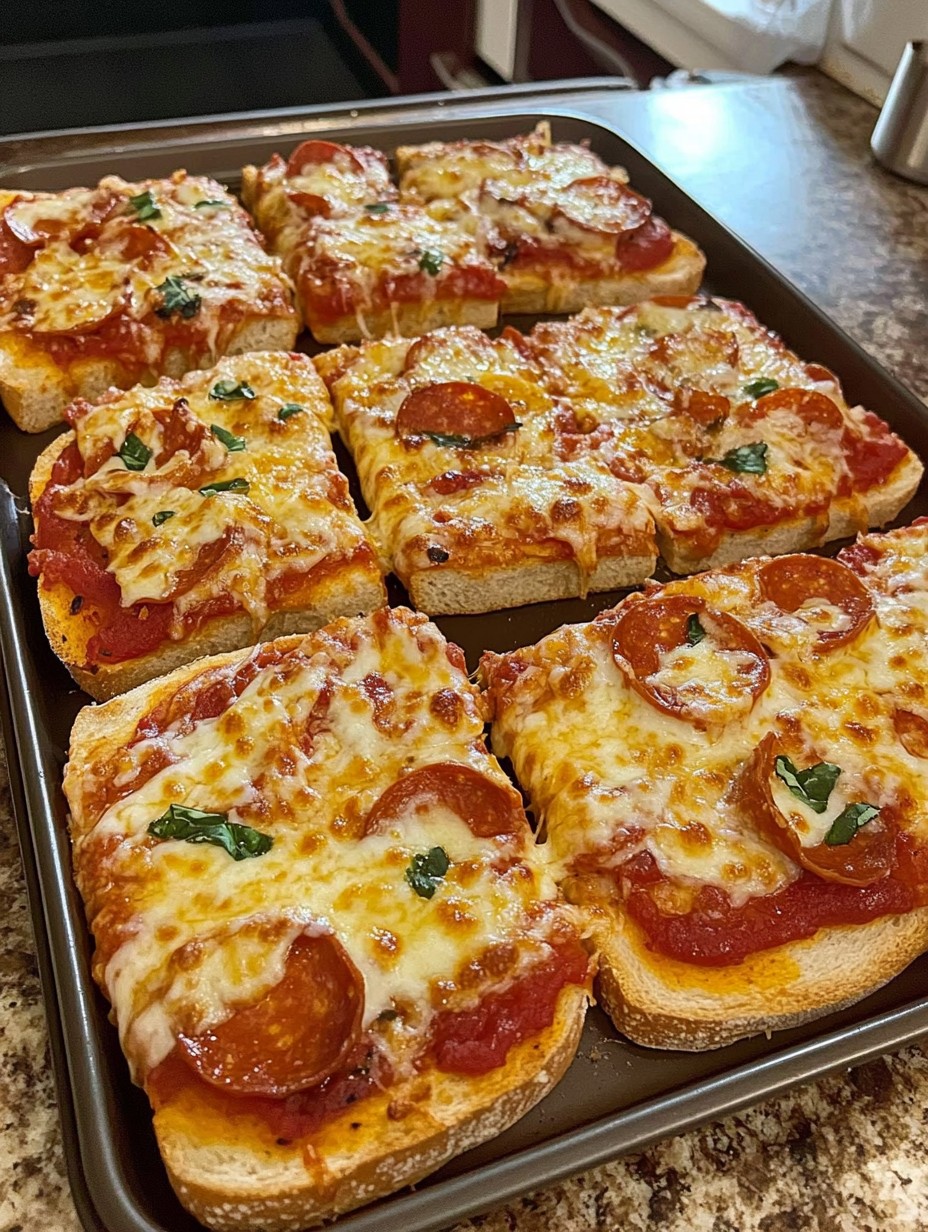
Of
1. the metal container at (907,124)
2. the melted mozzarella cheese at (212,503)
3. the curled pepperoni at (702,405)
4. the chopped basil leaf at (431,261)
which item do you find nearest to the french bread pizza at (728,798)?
the melted mozzarella cheese at (212,503)

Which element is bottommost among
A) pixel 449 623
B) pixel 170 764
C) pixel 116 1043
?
pixel 449 623

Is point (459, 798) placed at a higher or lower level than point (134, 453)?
higher

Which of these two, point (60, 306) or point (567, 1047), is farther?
point (60, 306)

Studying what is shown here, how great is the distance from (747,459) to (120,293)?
7.30ft

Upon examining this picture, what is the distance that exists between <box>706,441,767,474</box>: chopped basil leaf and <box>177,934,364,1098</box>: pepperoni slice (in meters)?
2.05

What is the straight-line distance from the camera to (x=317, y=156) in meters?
4.35

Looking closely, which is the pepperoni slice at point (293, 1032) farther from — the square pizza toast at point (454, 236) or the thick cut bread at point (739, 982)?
the square pizza toast at point (454, 236)

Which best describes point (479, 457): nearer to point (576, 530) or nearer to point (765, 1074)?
point (576, 530)

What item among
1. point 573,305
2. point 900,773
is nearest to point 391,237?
point 573,305

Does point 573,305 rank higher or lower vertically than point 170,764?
lower

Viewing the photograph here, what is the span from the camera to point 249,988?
1881 millimetres

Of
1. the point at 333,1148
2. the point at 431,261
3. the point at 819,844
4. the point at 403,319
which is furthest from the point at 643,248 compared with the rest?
the point at 333,1148

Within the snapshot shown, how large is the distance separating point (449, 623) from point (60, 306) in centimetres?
182

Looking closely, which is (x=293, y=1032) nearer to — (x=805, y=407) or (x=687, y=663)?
(x=687, y=663)
